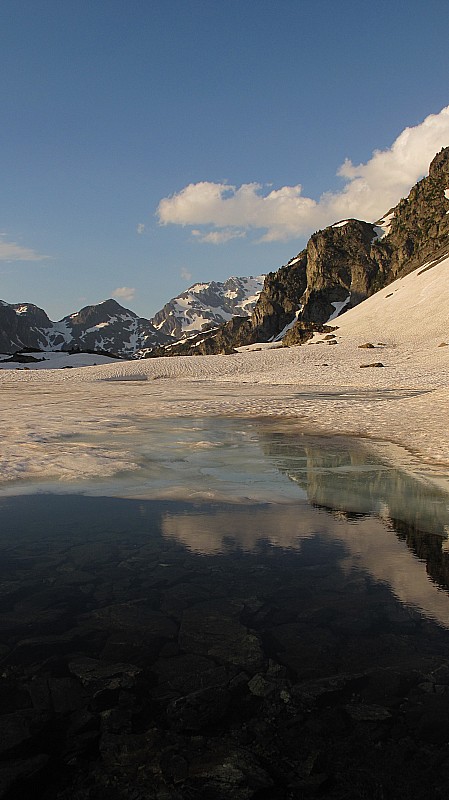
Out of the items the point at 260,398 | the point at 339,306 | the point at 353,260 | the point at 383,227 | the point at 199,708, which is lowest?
the point at 199,708

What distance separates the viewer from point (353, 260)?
15512 centimetres

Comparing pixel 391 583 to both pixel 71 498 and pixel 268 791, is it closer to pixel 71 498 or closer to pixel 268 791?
pixel 268 791

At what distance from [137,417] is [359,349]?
119 ft

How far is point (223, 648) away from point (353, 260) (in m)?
162

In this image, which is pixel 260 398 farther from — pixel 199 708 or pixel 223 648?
pixel 199 708

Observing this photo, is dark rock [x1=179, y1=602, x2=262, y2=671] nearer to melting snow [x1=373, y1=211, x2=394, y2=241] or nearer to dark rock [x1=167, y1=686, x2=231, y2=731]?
dark rock [x1=167, y1=686, x2=231, y2=731]

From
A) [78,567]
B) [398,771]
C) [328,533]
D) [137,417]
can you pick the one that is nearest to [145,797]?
[398,771]

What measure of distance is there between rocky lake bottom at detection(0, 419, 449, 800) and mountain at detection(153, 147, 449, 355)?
268ft

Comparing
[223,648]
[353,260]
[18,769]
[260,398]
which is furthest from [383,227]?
[18,769]

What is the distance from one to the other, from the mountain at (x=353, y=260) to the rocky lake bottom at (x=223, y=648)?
3213 inches

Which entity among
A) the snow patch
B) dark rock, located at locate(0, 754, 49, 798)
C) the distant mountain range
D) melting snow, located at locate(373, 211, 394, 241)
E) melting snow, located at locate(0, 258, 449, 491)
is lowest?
dark rock, located at locate(0, 754, 49, 798)

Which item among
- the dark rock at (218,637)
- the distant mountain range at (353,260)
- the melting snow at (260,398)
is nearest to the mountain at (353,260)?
the distant mountain range at (353,260)

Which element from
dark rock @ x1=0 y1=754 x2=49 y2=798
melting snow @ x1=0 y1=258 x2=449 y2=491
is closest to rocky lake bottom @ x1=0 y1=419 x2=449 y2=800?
dark rock @ x1=0 y1=754 x2=49 y2=798

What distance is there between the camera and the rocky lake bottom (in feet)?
10.0
